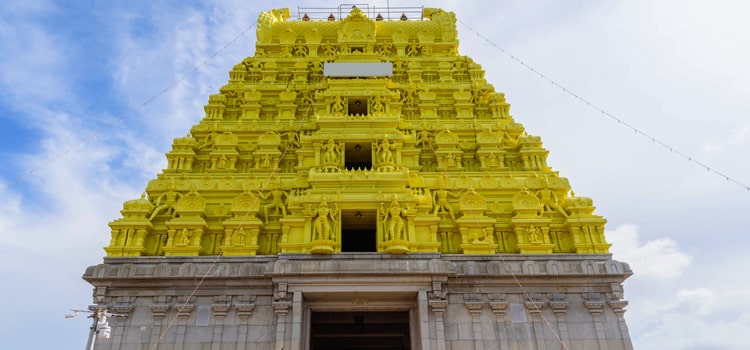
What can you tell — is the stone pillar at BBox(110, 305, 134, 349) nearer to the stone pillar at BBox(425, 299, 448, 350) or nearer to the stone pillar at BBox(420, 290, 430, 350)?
the stone pillar at BBox(420, 290, 430, 350)

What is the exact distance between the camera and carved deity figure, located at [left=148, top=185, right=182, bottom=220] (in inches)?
803

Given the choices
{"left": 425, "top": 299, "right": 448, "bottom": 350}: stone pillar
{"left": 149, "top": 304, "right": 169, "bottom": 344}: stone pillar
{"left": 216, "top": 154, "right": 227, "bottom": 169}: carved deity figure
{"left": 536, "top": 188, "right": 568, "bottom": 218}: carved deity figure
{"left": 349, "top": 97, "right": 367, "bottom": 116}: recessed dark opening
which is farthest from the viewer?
{"left": 349, "top": 97, "right": 367, "bottom": 116}: recessed dark opening

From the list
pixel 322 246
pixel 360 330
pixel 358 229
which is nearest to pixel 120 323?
pixel 322 246

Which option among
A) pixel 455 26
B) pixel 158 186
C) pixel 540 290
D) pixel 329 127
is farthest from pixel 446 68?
pixel 158 186

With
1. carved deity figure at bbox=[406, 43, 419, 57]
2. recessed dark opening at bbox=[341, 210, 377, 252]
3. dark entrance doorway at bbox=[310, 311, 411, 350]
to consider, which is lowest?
dark entrance doorway at bbox=[310, 311, 411, 350]

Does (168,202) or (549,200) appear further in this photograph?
(549,200)

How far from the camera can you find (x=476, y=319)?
17.5 metres

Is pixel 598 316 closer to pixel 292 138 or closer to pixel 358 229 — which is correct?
pixel 358 229

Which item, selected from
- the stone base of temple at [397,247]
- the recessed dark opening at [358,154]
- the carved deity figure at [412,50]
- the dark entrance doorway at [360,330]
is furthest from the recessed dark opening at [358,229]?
the carved deity figure at [412,50]

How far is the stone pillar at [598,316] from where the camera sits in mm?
17188

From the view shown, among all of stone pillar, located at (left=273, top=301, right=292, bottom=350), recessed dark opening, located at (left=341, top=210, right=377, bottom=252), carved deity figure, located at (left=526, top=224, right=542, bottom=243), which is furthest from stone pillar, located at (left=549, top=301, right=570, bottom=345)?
stone pillar, located at (left=273, top=301, right=292, bottom=350)

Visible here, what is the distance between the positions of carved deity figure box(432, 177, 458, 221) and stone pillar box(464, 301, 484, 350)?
3.87 m

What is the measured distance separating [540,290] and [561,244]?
2.71 m

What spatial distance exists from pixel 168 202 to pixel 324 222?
682cm
